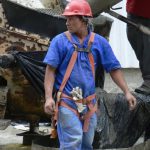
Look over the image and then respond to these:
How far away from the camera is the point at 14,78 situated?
6.27 m

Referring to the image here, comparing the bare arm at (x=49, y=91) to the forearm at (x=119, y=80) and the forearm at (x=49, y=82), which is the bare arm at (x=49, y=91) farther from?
the forearm at (x=119, y=80)

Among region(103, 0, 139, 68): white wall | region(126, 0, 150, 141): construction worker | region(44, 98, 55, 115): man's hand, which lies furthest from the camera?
region(103, 0, 139, 68): white wall

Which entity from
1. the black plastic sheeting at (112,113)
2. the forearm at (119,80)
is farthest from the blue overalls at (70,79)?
the black plastic sheeting at (112,113)

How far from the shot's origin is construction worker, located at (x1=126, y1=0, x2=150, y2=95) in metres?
6.71

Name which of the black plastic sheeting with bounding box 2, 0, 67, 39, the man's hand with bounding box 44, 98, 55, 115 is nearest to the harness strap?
the man's hand with bounding box 44, 98, 55, 115

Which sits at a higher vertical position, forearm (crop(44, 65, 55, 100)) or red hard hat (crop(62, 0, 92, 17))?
red hard hat (crop(62, 0, 92, 17))

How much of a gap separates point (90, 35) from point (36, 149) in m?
1.74

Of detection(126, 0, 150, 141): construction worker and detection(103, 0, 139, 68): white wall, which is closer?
detection(126, 0, 150, 141): construction worker

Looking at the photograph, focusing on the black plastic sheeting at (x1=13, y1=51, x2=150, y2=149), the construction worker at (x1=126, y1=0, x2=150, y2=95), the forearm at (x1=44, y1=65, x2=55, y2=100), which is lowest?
the black plastic sheeting at (x1=13, y1=51, x2=150, y2=149)

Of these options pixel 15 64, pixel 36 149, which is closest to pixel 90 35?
pixel 15 64

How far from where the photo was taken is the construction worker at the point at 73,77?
4949 millimetres

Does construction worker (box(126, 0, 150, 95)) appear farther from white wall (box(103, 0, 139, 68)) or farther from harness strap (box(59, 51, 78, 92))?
white wall (box(103, 0, 139, 68))

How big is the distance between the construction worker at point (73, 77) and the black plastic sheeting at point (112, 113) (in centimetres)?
103

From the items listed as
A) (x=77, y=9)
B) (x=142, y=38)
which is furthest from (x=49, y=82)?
(x=142, y=38)
